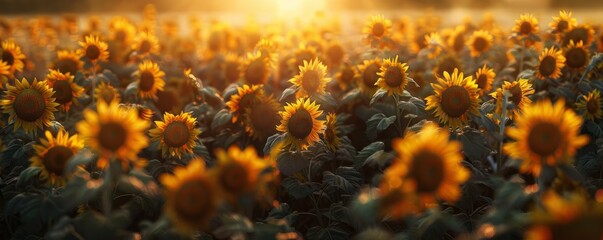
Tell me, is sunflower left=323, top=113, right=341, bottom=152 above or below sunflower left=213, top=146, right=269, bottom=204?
below

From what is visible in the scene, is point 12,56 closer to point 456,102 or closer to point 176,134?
point 176,134

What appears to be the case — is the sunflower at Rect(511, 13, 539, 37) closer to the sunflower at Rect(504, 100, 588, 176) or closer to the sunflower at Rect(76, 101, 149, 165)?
the sunflower at Rect(504, 100, 588, 176)

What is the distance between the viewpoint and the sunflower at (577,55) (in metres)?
4.45

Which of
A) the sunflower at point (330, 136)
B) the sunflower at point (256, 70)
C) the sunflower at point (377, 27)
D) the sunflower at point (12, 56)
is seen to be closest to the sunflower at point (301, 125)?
the sunflower at point (330, 136)

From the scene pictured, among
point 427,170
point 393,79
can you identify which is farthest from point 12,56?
point 427,170

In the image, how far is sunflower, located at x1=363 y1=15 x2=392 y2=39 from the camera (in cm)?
492

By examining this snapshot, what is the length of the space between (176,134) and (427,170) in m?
1.66

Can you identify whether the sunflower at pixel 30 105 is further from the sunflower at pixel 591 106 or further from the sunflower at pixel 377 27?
the sunflower at pixel 591 106

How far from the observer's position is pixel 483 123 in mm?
2854

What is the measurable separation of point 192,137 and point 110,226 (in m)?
1.17

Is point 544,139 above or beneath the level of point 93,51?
beneath

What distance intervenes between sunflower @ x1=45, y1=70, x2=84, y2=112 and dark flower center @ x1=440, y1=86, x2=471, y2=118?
257 cm

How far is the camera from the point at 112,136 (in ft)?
7.08

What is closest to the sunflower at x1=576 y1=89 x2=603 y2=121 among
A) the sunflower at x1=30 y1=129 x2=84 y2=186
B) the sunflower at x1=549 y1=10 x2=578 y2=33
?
the sunflower at x1=549 y1=10 x2=578 y2=33
